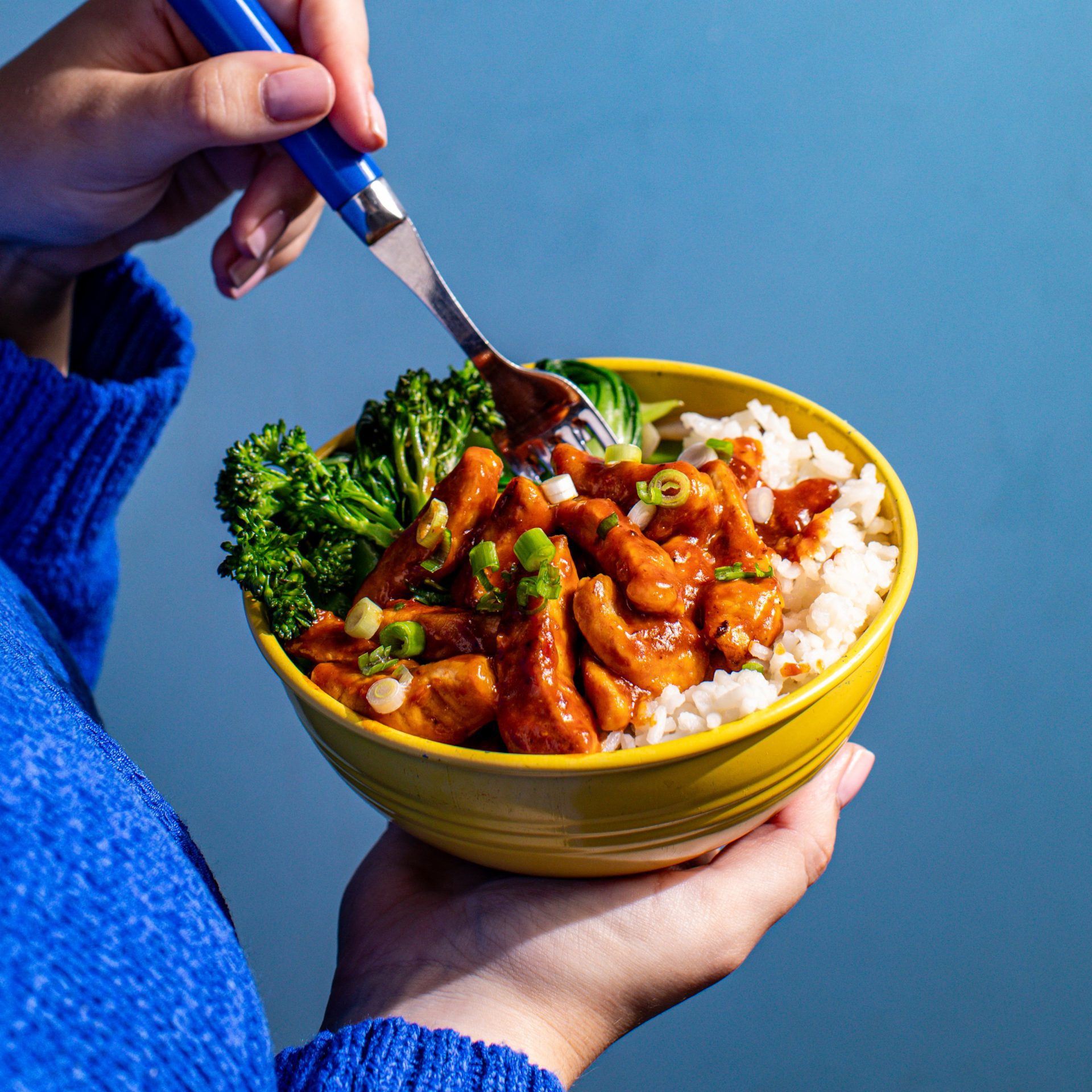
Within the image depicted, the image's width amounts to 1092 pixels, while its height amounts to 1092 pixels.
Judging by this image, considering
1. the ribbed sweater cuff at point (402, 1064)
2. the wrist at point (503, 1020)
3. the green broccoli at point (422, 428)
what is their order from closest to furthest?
the ribbed sweater cuff at point (402, 1064) < the wrist at point (503, 1020) < the green broccoli at point (422, 428)

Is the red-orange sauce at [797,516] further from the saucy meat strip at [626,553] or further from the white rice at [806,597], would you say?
the saucy meat strip at [626,553]

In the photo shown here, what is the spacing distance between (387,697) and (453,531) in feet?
0.97

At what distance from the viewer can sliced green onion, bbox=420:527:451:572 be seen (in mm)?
1456

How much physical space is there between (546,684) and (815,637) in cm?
39

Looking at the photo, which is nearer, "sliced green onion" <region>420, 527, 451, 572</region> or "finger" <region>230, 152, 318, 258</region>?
"sliced green onion" <region>420, 527, 451, 572</region>

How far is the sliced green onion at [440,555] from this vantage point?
4.78 feet

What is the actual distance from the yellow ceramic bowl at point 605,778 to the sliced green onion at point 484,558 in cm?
28

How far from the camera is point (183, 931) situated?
40.7 inches

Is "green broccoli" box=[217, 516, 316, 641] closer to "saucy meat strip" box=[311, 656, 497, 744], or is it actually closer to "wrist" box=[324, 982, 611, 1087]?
"saucy meat strip" box=[311, 656, 497, 744]

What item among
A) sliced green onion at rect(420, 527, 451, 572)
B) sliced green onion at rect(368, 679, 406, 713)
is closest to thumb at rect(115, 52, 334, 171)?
sliced green onion at rect(420, 527, 451, 572)

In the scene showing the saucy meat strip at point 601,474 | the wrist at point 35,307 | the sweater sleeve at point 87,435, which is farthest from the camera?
the wrist at point 35,307

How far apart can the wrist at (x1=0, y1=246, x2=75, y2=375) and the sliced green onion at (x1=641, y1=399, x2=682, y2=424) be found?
121 cm

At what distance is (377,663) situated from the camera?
52.5 inches

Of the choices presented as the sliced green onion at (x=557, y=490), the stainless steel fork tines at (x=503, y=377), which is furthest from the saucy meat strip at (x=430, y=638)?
the stainless steel fork tines at (x=503, y=377)
